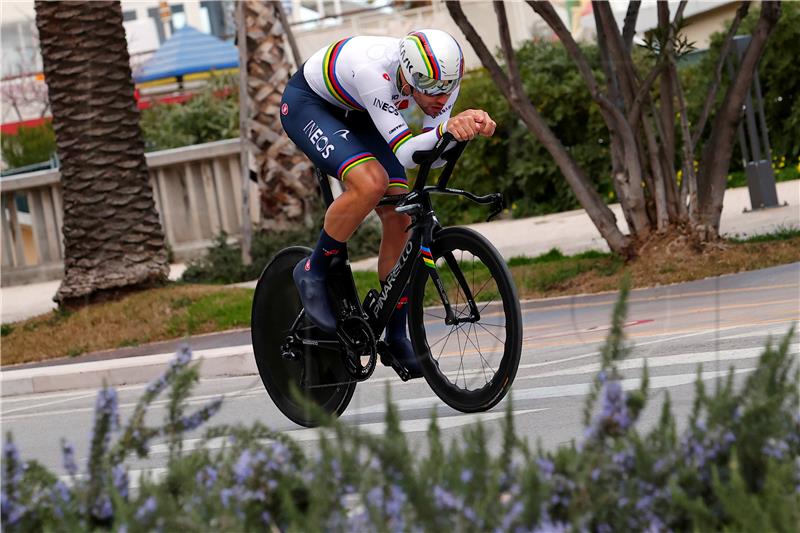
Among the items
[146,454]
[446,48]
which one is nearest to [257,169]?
[446,48]

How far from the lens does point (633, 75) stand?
10.7 metres

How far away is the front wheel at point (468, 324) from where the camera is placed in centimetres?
525

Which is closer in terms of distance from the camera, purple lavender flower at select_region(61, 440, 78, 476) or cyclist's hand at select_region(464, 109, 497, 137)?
purple lavender flower at select_region(61, 440, 78, 476)

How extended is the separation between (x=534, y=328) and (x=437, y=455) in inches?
237

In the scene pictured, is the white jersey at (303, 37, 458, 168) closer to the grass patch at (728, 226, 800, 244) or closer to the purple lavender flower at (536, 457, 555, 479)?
the purple lavender flower at (536, 457, 555, 479)

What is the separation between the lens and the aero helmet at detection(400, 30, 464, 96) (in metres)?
5.17

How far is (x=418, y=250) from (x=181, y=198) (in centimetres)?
1238

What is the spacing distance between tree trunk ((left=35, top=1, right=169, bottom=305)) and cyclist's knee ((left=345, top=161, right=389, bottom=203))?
670 centimetres

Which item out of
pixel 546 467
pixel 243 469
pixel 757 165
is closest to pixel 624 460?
pixel 546 467

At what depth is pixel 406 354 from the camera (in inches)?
227

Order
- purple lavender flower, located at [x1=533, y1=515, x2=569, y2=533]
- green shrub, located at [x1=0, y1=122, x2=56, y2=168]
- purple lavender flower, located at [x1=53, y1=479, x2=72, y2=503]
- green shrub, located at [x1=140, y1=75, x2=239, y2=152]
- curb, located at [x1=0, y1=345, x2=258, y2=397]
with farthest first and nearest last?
green shrub, located at [x1=0, y1=122, x2=56, y2=168] < green shrub, located at [x1=140, y1=75, x2=239, y2=152] < curb, located at [x1=0, y1=345, x2=258, y2=397] < purple lavender flower, located at [x1=53, y1=479, x2=72, y2=503] < purple lavender flower, located at [x1=533, y1=515, x2=569, y2=533]

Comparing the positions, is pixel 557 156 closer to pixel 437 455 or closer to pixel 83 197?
pixel 83 197

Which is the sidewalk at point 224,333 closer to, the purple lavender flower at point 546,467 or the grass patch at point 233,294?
the grass patch at point 233,294

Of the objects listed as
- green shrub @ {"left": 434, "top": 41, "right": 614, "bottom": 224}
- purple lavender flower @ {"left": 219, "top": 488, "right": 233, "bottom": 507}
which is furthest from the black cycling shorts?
green shrub @ {"left": 434, "top": 41, "right": 614, "bottom": 224}
